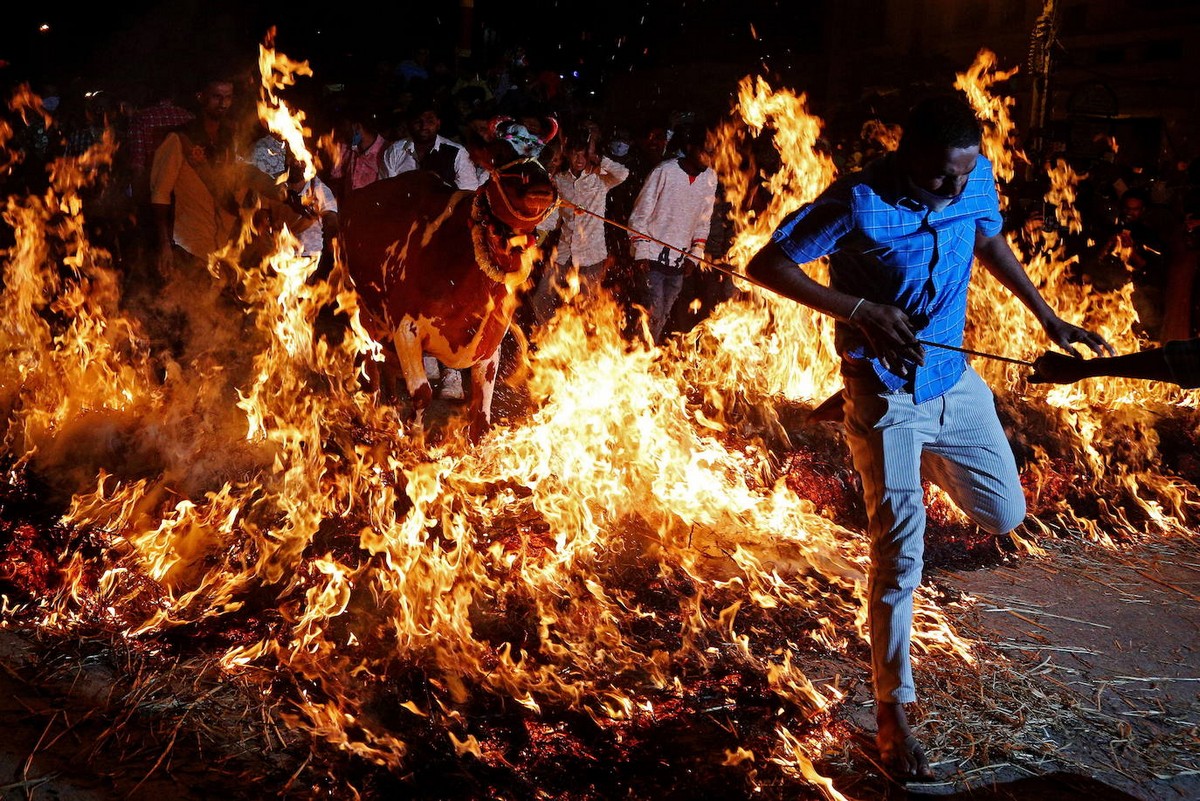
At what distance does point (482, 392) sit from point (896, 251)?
391 centimetres

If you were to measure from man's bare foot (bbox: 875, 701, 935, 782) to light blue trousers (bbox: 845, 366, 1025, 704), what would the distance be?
0.06m

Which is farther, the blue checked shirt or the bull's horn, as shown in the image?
the bull's horn

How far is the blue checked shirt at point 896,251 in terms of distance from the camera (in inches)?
138

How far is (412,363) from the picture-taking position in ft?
22.1

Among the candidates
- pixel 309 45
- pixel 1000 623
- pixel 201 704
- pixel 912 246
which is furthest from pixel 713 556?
pixel 309 45

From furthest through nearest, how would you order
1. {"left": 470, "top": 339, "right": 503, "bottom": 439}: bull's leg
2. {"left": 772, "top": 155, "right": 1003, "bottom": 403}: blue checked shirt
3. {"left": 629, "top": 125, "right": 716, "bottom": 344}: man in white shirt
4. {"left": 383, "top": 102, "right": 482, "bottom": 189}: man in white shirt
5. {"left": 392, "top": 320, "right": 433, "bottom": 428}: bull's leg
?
{"left": 629, "top": 125, "right": 716, "bottom": 344}: man in white shirt
{"left": 383, "top": 102, "right": 482, "bottom": 189}: man in white shirt
{"left": 470, "top": 339, "right": 503, "bottom": 439}: bull's leg
{"left": 392, "top": 320, "right": 433, "bottom": 428}: bull's leg
{"left": 772, "top": 155, "right": 1003, "bottom": 403}: blue checked shirt

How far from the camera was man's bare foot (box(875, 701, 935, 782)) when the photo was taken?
11.6ft

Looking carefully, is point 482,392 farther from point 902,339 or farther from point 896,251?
point 902,339

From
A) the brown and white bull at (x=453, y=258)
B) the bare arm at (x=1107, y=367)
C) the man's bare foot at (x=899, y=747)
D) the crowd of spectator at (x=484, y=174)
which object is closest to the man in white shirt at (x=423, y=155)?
the crowd of spectator at (x=484, y=174)

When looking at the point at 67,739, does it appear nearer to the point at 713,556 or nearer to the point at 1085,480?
the point at 713,556

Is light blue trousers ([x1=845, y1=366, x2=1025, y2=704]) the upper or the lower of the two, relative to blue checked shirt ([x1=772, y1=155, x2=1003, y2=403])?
lower

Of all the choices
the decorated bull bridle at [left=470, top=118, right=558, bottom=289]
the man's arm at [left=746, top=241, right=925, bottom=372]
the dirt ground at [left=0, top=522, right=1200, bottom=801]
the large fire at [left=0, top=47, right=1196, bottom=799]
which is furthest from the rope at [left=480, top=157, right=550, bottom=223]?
the dirt ground at [left=0, top=522, right=1200, bottom=801]

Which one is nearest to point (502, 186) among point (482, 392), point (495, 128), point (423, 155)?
point (495, 128)

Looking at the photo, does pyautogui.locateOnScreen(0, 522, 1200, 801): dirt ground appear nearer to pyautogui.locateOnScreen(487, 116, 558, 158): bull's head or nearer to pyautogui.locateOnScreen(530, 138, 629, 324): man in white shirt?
pyautogui.locateOnScreen(487, 116, 558, 158): bull's head
